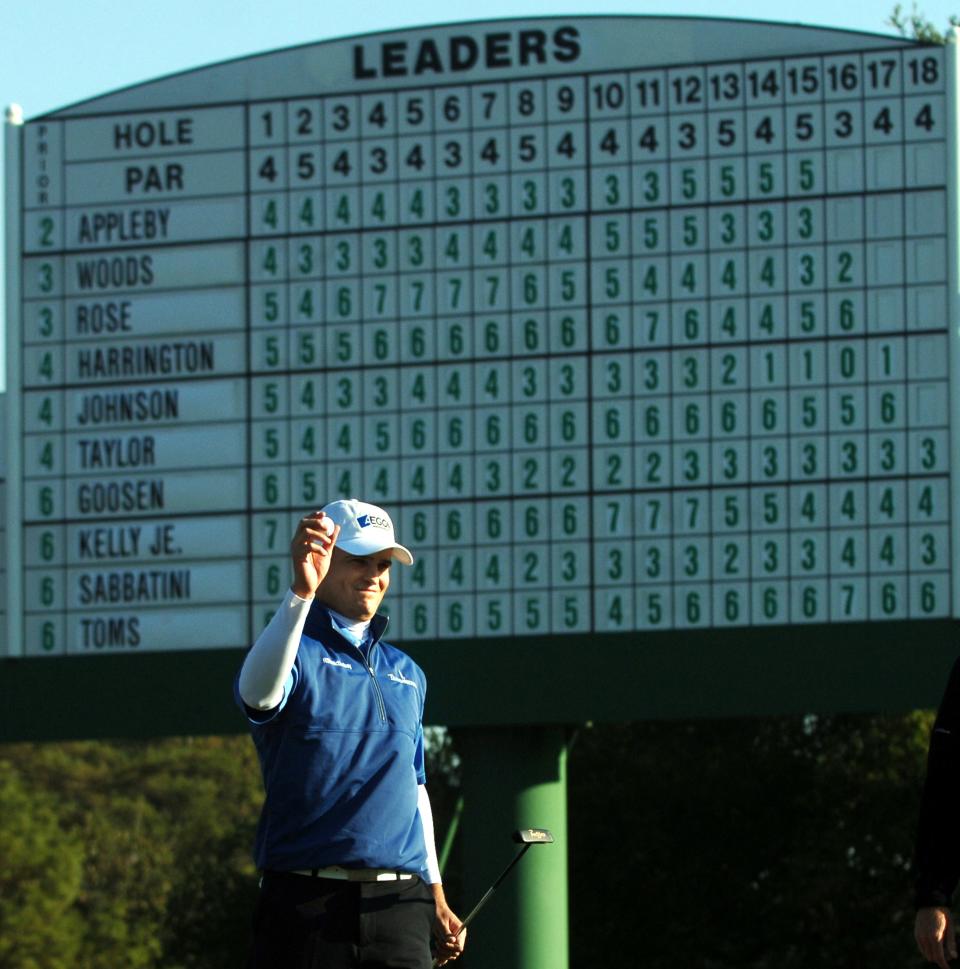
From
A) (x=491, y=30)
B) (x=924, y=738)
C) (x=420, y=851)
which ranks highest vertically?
(x=491, y=30)

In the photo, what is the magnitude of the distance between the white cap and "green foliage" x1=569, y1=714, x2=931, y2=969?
17527 mm

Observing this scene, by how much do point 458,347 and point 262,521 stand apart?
145 cm

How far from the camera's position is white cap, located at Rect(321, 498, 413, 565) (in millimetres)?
5598

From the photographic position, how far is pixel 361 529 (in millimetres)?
5609

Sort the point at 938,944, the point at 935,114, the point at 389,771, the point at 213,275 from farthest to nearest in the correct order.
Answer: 1. the point at 213,275
2. the point at 935,114
3. the point at 389,771
4. the point at 938,944

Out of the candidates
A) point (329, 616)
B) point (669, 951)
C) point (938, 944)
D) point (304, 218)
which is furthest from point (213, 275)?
point (669, 951)

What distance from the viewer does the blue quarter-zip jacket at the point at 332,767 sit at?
5.51m

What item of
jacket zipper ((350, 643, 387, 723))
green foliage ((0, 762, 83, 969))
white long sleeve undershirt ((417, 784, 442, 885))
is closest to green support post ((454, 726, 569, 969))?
white long sleeve undershirt ((417, 784, 442, 885))

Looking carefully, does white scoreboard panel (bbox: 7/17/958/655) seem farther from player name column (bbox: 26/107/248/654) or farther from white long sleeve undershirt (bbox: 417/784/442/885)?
white long sleeve undershirt (bbox: 417/784/442/885)

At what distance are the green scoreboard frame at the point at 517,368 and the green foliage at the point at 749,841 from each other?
11381mm

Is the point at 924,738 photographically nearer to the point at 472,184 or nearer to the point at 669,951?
the point at 669,951

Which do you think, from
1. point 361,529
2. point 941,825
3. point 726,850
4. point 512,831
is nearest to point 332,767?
point 361,529

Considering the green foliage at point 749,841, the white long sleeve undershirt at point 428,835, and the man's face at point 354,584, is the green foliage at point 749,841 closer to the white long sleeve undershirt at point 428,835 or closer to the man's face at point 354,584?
the white long sleeve undershirt at point 428,835

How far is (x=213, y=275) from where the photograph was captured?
12.7 metres
